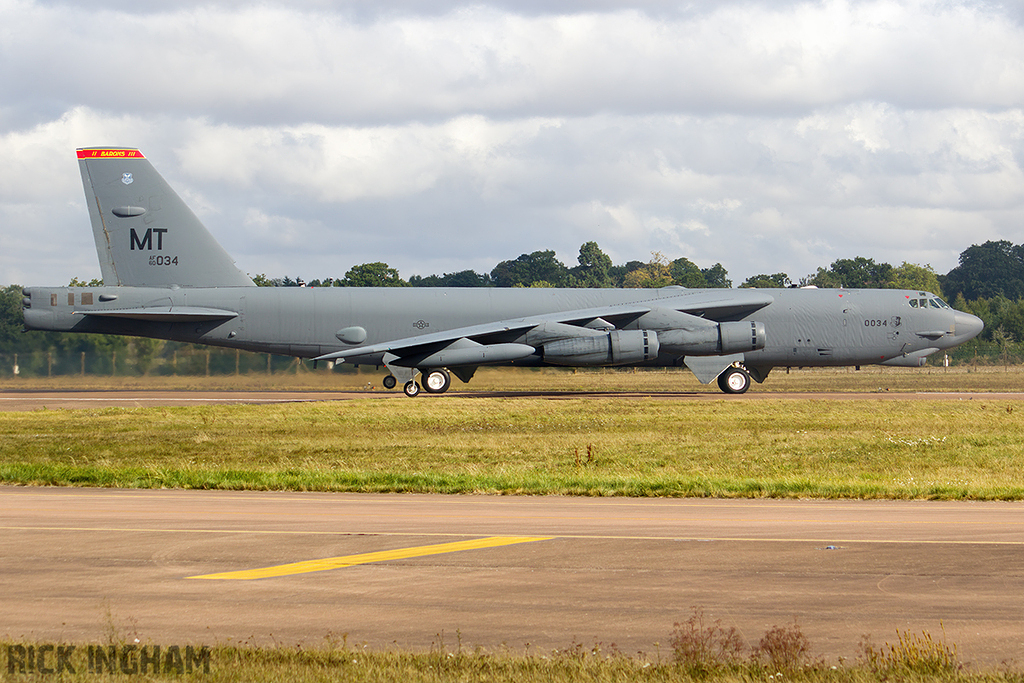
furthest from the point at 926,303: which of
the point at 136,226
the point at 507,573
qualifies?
the point at 507,573

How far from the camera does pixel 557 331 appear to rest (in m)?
38.0

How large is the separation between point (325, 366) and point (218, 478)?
2525 cm

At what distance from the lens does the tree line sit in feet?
147

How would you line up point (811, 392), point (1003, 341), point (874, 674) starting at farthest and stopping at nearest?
point (1003, 341), point (811, 392), point (874, 674)

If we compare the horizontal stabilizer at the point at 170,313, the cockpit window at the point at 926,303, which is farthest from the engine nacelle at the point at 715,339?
the horizontal stabilizer at the point at 170,313

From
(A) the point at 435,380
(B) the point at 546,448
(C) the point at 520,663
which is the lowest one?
(C) the point at 520,663

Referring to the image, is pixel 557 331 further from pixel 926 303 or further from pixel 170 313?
pixel 926 303

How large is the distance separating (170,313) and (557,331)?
48.0ft

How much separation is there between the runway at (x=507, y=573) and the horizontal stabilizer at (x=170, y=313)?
24592 mm

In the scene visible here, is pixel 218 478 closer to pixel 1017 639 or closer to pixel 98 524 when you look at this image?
pixel 98 524

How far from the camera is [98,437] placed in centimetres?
2502

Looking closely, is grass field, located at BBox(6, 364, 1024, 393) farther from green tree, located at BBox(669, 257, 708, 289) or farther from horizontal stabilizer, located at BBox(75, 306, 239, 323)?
green tree, located at BBox(669, 257, 708, 289)

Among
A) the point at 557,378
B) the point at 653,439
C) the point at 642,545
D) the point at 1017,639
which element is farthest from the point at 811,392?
the point at 1017,639

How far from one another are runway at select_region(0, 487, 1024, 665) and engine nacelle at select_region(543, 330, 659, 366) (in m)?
23.0
